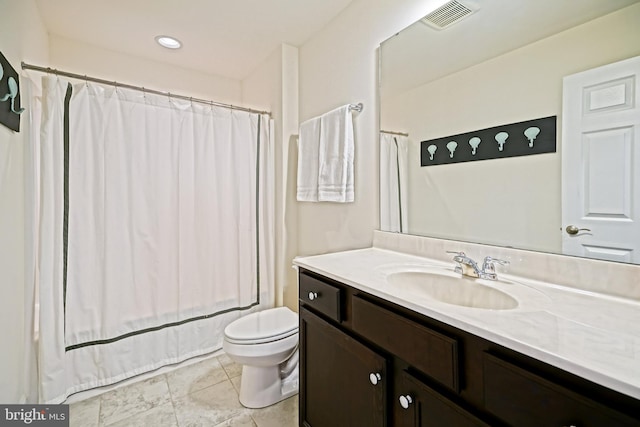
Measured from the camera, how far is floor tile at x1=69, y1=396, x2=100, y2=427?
5.02ft

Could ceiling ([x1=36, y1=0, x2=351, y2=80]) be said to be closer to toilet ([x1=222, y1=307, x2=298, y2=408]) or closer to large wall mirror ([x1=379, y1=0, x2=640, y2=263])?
large wall mirror ([x1=379, y1=0, x2=640, y2=263])

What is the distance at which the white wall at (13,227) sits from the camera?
125 cm

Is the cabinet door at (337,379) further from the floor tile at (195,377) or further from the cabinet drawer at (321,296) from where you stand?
the floor tile at (195,377)

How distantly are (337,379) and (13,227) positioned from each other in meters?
1.62

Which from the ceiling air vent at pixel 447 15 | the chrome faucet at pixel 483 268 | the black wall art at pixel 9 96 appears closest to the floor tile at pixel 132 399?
the black wall art at pixel 9 96

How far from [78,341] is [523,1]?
2.73 m

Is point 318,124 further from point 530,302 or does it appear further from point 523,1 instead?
Answer: point 530,302

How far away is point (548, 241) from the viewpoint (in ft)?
3.30

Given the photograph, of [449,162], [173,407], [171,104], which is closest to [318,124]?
[449,162]

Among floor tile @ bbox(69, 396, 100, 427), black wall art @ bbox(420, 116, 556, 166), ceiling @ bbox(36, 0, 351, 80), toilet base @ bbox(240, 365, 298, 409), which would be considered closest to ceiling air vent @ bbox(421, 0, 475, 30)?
black wall art @ bbox(420, 116, 556, 166)

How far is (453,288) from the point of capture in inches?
43.3

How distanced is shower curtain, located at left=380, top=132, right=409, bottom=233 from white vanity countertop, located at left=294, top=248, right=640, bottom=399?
1.87 feet

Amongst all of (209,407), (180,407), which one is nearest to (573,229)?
(209,407)
